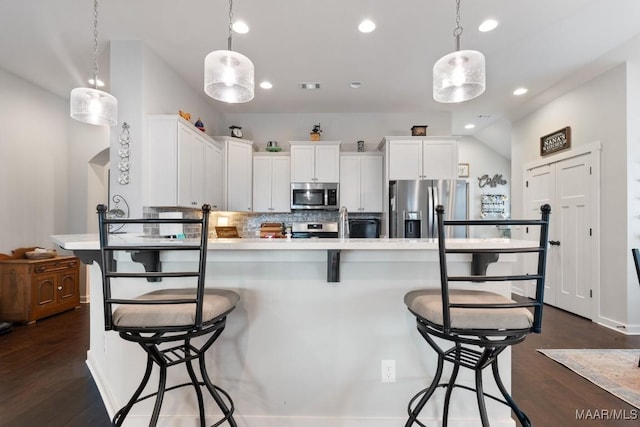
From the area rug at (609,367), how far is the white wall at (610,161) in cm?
89

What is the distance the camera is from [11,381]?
2.23 metres

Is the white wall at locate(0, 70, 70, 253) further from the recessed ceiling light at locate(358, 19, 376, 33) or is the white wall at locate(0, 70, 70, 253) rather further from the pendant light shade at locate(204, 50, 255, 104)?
the recessed ceiling light at locate(358, 19, 376, 33)

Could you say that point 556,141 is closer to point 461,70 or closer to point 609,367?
point 609,367

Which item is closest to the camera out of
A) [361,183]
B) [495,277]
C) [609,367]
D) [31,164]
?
[495,277]

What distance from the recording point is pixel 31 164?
12.8 feet

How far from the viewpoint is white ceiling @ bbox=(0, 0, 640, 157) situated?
8.41 feet

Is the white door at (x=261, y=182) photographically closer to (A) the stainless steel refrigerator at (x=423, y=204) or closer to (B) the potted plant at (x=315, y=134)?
(B) the potted plant at (x=315, y=134)

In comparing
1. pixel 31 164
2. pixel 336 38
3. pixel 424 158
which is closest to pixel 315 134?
pixel 424 158

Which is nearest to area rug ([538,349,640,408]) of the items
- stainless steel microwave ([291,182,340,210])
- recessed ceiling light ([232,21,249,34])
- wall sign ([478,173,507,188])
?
stainless steel microwave ([291,182,340,210])

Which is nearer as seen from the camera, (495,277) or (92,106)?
(495,277)

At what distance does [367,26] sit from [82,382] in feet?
12.1

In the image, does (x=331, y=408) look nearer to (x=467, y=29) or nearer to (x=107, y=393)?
(x=107, y=393)

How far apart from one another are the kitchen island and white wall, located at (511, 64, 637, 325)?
2.85 metres

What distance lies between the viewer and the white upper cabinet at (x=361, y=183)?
15.8 feet
